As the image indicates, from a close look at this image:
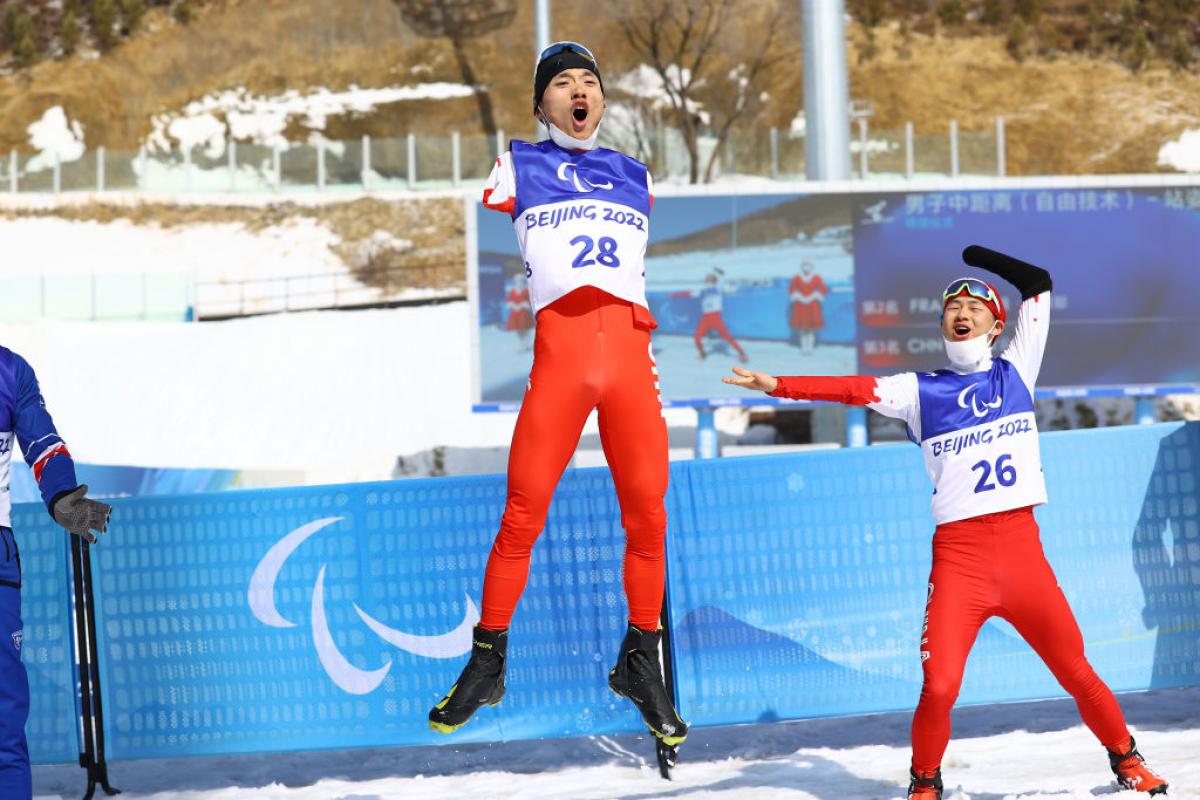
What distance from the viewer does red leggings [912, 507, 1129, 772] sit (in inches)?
229

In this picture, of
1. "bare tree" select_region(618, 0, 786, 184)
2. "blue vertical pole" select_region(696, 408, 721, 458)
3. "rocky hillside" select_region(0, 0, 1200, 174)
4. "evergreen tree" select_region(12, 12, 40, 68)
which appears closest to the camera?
"blue vertical pole" select_region(696, 408, 721, 458)

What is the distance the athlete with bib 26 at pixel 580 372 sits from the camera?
195 inches

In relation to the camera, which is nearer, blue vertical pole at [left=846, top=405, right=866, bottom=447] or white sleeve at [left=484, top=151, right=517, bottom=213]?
white sleeve at [left=484, top=151, right=517, bottom=213]

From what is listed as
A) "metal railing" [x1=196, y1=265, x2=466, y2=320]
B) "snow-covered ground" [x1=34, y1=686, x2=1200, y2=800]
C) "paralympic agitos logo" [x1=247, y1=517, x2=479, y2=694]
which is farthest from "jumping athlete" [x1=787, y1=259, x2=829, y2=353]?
"metal railing" [x1=196, y1=265, x2=466, y2=320]

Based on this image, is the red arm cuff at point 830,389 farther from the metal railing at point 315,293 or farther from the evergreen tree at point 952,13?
the evergreen tree at point 952,13

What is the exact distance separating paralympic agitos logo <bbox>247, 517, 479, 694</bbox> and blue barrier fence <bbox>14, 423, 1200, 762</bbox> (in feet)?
0.04

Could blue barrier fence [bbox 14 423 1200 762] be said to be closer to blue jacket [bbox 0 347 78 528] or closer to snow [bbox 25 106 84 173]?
blue jacket [bbox 0 347 78 528]

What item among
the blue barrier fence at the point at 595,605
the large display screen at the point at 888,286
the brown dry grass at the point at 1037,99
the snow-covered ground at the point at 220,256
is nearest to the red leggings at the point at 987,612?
the blue barrier fence at the point at 595,605

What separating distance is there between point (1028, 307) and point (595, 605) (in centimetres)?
283

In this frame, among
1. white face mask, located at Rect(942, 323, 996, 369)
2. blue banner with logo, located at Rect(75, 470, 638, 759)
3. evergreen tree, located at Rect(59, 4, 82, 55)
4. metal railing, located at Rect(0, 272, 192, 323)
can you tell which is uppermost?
evergreen tree, located at Rect(59, 4, 82, 55)

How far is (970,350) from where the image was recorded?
19.9 feet

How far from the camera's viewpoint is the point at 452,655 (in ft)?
24.1

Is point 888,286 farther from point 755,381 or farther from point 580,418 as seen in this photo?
point 580,418

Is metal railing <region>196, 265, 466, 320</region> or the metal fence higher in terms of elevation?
the metal fence
